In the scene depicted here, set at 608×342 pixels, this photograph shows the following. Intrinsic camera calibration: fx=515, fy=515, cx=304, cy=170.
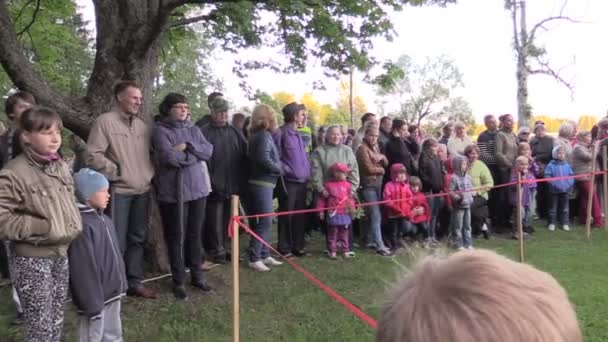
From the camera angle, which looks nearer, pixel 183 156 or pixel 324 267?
pixel 183 156

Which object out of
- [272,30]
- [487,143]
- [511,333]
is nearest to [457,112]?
[487,143]

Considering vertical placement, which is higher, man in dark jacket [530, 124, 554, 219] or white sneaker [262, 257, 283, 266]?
man in dark jacket [530, 124, 554, 219]

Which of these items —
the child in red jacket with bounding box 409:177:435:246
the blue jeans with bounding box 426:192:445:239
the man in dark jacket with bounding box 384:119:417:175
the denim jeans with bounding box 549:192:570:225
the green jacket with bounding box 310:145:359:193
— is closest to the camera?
the green jacket with bounding box 310:145:359:193

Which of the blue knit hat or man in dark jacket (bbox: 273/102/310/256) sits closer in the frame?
the blue knit hat

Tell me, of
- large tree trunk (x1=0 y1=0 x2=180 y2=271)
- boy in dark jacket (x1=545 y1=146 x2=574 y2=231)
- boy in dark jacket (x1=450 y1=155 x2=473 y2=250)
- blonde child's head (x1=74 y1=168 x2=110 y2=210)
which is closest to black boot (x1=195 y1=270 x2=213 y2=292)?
large tree trunk (x1=0 y1=0 x2=180 y2=271)

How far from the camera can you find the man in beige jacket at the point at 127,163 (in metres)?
4.73

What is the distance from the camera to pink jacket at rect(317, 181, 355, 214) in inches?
283

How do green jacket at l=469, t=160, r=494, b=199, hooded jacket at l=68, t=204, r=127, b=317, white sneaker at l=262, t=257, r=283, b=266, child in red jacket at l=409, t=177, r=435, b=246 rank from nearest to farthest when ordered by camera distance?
hooded jacket at l=68, t=204, r=127, b=317, white sneaker at l=262, t=257, r=283, b=266, child in red jacket at l=409, t=177, r=435, b=246, green jacket at l=469, t=160, r=494, b=199

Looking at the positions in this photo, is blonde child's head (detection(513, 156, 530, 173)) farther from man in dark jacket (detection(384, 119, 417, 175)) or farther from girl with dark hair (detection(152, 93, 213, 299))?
girl with dark hair (detection(152, 93, 213, 299))

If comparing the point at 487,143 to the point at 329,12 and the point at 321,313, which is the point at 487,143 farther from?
the point at 321,313

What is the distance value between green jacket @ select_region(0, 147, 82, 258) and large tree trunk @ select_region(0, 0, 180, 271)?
2.15 metres

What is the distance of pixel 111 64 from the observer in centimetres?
562

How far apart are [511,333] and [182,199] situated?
4524 mm

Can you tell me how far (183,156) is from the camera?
508 centimetres
